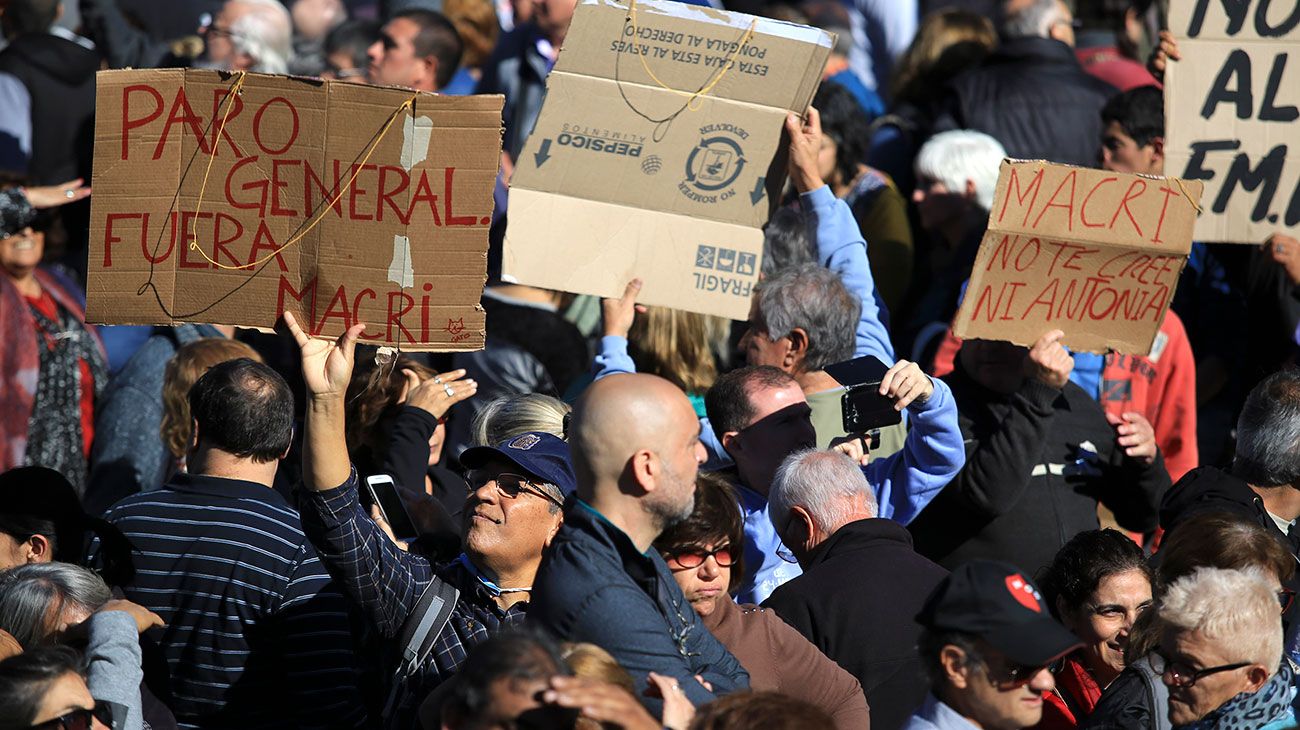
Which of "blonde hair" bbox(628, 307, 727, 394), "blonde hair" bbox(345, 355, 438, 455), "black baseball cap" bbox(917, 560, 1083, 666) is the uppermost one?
"black baseball cap" bbox(917, 560, 1083, 666)

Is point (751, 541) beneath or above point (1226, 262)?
Result: beneath

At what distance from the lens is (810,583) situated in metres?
5.00

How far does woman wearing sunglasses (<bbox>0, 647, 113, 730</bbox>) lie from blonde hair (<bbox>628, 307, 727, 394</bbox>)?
3.28 m

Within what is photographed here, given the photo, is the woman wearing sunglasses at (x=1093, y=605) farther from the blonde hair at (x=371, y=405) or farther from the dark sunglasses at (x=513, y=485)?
the blonde hair at (x=371, y=405)

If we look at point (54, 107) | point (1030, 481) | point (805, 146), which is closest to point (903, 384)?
point (1030, 481)

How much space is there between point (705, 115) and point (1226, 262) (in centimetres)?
317

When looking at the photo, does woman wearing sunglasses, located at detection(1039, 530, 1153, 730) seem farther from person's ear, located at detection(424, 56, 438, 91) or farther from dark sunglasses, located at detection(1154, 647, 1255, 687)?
person's ear, located at detection(424, 56, 438, 91)

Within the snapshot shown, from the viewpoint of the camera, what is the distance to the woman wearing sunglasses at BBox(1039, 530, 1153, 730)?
5137mm

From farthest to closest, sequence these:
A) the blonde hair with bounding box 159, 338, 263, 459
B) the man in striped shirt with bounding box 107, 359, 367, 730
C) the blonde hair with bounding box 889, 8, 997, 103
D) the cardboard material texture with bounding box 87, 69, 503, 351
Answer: the blonde hair with bounding box 889, 8, 997, 103 → the blonde hair with bounding box 159, 338, 263, 459 → the cardboard material texture with bounding box 87, 69, 503, 351 → the man in striped shirt with bounding box 107, 359, 367, 730

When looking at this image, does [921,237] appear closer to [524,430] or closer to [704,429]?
[704,429]

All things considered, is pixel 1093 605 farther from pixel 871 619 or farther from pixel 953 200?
pixel 953 200

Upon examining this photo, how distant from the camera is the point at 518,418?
18.1 ft

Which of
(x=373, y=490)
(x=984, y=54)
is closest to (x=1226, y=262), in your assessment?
(x=984, y=54)

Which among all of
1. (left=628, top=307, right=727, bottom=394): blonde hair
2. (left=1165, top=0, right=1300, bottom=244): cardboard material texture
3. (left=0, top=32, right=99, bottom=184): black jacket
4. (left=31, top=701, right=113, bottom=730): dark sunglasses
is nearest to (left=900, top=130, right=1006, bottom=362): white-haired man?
(left=1165, top=0, right=1300, bottom=244): cardboard material texture
